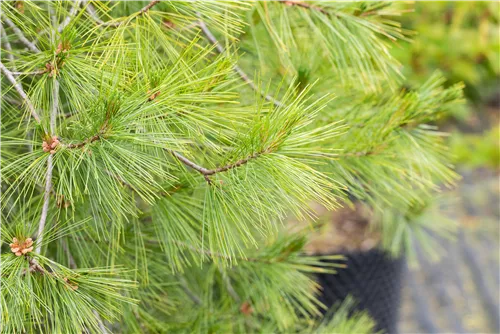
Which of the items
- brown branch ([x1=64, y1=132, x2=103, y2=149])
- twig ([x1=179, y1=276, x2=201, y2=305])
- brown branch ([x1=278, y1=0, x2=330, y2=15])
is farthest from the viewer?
twig ([x1=179, y1=276, x2=201, y2=305])

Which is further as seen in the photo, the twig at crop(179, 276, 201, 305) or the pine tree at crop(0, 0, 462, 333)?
the twig at crop(179, 276, 201, 305)

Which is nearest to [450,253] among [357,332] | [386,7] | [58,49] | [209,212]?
[357,332]

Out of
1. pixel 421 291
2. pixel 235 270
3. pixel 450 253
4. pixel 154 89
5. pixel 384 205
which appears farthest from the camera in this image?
pixel 450 253

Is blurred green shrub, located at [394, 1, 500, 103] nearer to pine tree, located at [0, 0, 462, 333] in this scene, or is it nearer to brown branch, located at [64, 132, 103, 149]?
pine tree, located at [0, 0, 462, 333]

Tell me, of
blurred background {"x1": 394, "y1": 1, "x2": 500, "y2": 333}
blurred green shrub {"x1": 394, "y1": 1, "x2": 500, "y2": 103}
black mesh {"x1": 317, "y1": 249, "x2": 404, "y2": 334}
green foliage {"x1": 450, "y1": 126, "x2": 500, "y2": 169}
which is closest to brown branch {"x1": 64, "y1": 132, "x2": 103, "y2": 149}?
black mesh {"x1": 317, "y1": 249, "x2": 404, "y2": 334}

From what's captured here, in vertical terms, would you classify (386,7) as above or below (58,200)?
above

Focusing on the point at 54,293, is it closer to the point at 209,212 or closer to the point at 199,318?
the point at 209,212

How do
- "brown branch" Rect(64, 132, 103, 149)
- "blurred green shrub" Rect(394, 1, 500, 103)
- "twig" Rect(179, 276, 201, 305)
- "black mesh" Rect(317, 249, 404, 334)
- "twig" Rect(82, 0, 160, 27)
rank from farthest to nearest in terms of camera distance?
1. "blurred green shrub" Rect(394, 1, 500, 103)
2. "black mesh" Rect(317, 249, 404, 334)
3. "twig" Rect(179, 276, 201, 305)
4. "twig" Rect(82, 0, 160, 27)
5. "brown branch" Rect(64, 132, 103, 149)
